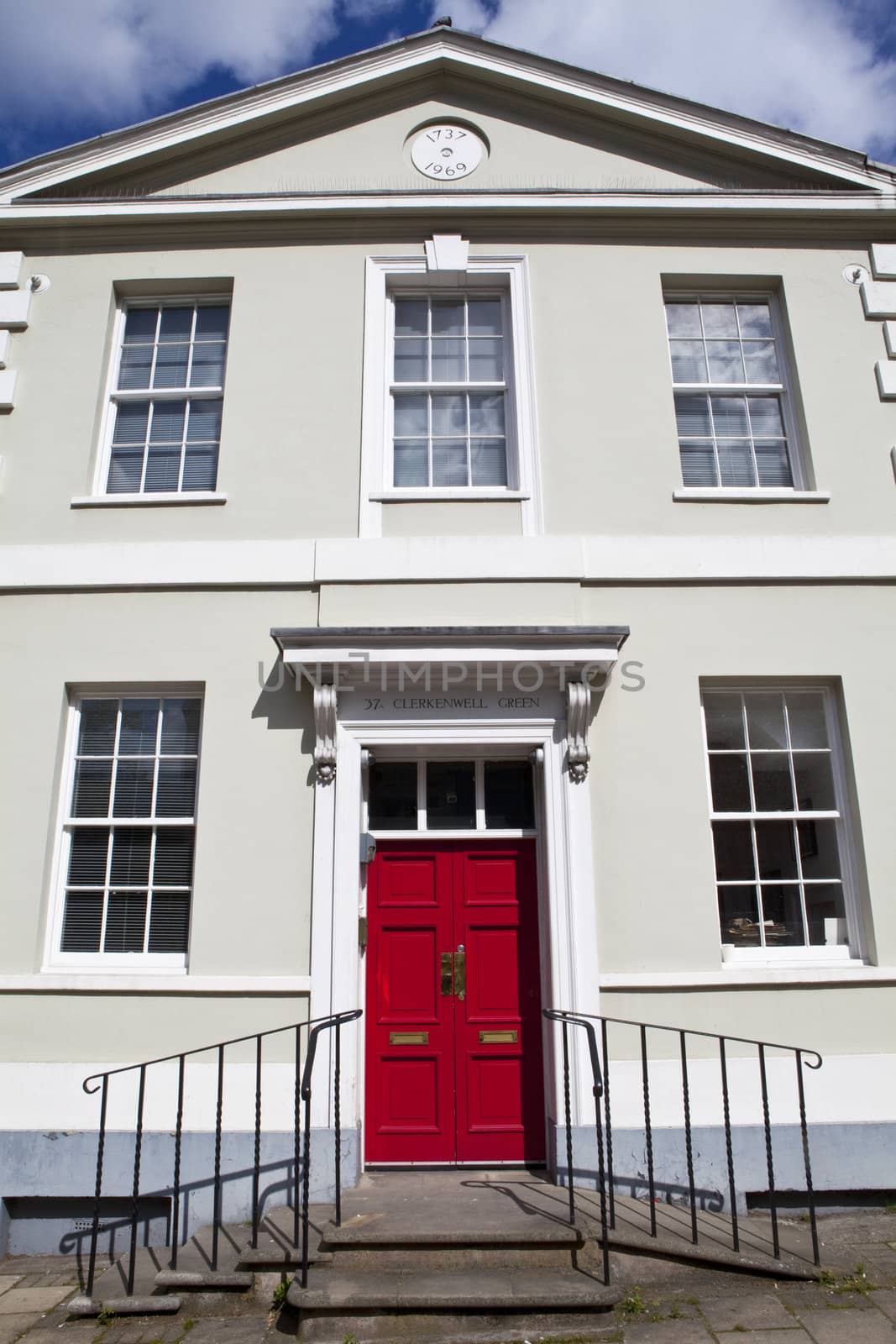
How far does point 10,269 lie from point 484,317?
3.94m

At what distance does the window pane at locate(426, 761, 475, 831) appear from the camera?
650 centimetres

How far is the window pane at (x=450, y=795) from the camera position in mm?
6496

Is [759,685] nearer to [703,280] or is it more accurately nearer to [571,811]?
[571,811]

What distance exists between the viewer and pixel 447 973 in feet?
20.4

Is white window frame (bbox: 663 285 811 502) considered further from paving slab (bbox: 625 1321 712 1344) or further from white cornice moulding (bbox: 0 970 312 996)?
paving slab (bbox: 625 1321 712 1344)

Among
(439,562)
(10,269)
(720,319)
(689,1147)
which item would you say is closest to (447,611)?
(439,562)

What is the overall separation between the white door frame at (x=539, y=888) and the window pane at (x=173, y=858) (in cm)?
95

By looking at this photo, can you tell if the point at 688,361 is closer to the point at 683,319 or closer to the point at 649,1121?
the point at 683,319

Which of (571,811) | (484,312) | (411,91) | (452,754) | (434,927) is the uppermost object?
(411,91)

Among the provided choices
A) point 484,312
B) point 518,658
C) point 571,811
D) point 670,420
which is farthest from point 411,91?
point 571,811

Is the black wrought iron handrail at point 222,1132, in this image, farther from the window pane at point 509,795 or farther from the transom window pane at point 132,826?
the window pane at point 509,795

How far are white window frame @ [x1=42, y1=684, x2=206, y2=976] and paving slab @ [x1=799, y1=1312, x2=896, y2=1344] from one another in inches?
159

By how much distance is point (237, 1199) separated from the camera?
5.53 m

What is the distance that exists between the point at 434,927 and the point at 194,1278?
2.45m
